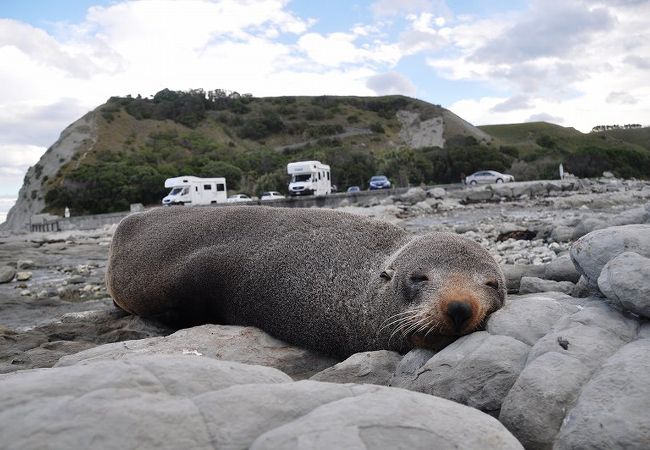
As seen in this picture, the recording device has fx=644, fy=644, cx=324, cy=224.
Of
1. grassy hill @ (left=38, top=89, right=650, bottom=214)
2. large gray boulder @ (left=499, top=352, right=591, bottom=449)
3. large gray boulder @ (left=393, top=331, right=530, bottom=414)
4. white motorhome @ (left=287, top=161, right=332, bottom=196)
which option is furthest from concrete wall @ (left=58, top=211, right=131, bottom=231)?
large gray boulder @ (left=499, top=352, right=591, bottom=449)

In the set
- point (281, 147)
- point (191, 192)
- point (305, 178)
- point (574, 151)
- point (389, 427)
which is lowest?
point (389, 427)

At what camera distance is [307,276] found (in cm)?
585

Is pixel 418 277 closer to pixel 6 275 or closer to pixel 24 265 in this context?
pixel 6 275

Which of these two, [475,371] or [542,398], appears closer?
[542,398]

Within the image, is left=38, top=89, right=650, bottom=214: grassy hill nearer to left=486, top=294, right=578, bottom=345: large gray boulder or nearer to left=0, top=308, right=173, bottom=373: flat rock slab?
left=0, top=308, right=173, bottom=373: flat rock slab

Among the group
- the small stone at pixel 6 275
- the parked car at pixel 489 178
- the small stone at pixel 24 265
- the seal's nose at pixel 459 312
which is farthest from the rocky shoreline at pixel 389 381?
the parked car at pixel 489 178

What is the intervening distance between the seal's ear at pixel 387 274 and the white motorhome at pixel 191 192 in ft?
116

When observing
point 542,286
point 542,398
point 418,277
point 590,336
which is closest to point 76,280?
point 418,277

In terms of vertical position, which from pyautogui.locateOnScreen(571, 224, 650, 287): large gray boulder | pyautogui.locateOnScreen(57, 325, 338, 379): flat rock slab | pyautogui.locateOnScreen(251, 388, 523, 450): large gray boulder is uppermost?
pyautogui.locateOnScreen(571, 224, 650, 287): large gray boulder

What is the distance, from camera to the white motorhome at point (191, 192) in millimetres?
40375

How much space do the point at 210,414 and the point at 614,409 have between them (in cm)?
184

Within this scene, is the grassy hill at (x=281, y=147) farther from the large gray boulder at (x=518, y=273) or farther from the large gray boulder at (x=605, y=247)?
the large gray boulder at (x=605, y=247)

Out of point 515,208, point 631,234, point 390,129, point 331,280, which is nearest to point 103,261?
point 331,280

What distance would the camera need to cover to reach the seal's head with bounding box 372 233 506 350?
Result: 4387mm
